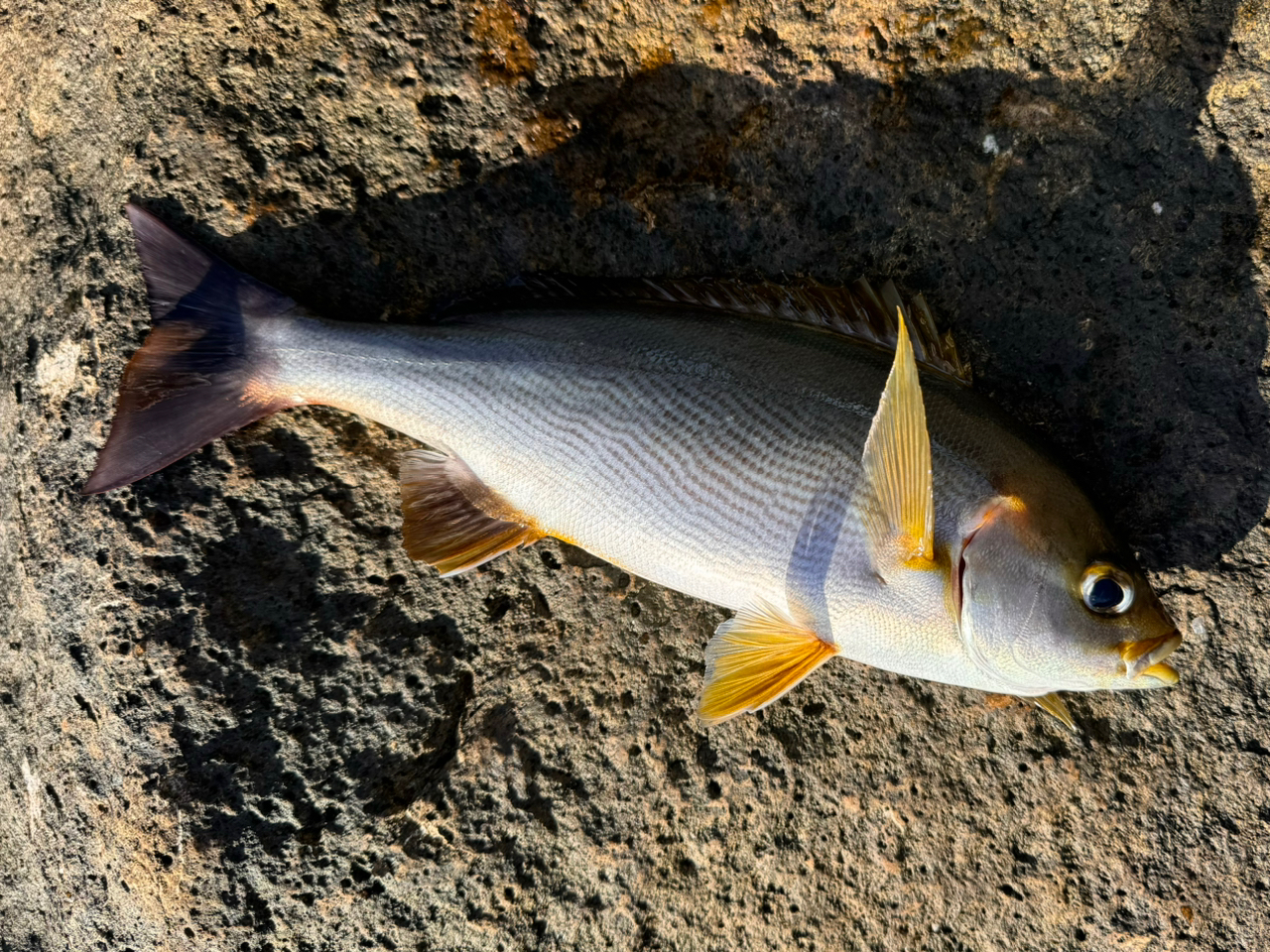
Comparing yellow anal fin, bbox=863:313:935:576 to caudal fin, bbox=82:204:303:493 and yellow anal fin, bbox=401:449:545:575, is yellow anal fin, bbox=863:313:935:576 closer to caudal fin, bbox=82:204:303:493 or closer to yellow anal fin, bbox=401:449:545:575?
yellow anal fin, bbox=401:449:545:575

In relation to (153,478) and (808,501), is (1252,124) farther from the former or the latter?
(153,478)

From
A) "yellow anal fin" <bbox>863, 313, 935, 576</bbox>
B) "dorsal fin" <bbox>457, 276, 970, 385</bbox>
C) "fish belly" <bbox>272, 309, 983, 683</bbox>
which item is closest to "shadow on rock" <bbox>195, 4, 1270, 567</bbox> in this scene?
"dorsal fin" <bbox>457, 276, 970, 385</bbox>

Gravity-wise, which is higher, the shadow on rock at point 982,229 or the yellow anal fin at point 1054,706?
the shadow on rock at point 982,229

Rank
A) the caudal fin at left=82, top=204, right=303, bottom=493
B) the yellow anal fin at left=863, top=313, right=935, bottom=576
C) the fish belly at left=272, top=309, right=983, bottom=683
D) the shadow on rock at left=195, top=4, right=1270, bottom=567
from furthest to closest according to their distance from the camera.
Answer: the shadow on rock at left=195, top=4, right=1270, bottom=567
the caudal fin at left=82, top=204, right=303, bottom=493
the fish belly at left=272, top=309, right=983, bottom=683
the yellow anal fin at left=863, top=313, right=935, bottom=576

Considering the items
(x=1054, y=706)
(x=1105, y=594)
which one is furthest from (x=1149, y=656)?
(x=1054, y=706)

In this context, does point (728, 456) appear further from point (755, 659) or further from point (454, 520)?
point (454, 520)

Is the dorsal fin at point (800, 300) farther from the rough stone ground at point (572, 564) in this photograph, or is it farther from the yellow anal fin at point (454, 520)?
the yellow anal fin at point (454, 520)

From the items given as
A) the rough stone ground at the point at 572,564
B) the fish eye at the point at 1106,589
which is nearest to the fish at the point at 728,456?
the fish eye at the point at 1106,589
